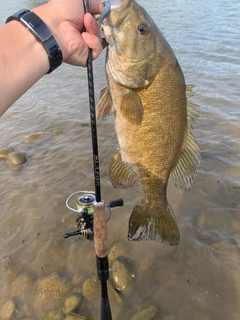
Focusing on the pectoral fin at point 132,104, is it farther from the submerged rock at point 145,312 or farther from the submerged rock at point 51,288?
the submerged rock at point 51,288

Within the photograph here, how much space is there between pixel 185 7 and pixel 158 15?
2.10 metres

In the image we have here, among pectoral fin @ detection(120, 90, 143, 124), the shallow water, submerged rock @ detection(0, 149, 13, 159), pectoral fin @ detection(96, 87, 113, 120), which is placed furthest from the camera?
submerged rock @ detection(0, 149, 13, 159)

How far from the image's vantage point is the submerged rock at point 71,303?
9.65ft

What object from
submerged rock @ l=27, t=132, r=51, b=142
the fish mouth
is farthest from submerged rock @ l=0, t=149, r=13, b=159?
the fish mouth

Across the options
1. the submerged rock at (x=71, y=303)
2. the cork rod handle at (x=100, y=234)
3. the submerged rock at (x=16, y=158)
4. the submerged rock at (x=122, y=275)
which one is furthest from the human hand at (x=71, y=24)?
the submerged rock at (x=16, y=158)

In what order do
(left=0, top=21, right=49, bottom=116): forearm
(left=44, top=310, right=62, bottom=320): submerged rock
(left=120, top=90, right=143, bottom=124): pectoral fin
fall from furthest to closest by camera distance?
1. (left=44, top=310, right=62, bottom=320): submerged rock
2. (left=120, top=90, right=143, bottom=124): pectoral fin
3. (left=0, top=21, right=49, bottom=116): forearm

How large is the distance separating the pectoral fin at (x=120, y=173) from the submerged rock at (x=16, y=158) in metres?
3.50

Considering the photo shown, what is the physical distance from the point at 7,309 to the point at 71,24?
8.96ft

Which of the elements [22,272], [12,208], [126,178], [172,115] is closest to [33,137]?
[12,208]

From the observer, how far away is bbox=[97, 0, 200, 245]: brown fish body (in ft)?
5.95

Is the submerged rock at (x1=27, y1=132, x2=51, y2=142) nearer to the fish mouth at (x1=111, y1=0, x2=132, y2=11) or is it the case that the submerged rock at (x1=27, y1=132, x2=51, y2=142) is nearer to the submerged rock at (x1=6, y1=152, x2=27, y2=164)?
the submerged rock at (x1=6, y1=152, x2=27, y2=164)

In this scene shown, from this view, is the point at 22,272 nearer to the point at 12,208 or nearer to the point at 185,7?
the point at 12,208

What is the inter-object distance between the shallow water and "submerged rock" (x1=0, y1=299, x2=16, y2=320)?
56 mm

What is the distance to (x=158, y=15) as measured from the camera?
47.3ft
